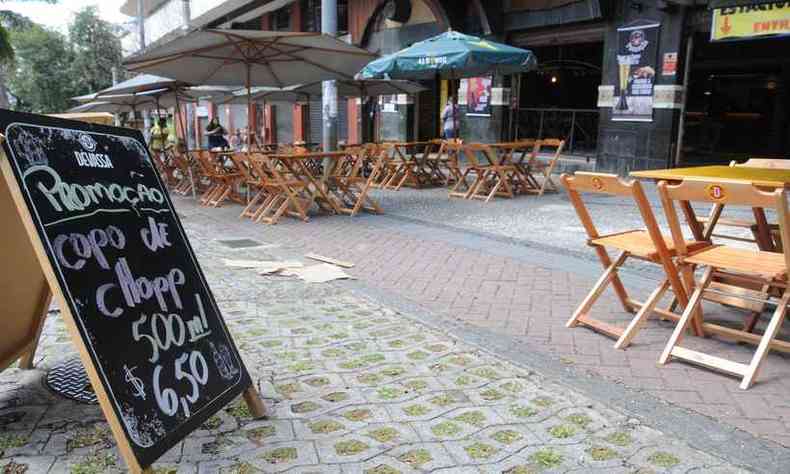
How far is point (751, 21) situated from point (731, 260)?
745cm

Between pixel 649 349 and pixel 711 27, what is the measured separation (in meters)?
7.98

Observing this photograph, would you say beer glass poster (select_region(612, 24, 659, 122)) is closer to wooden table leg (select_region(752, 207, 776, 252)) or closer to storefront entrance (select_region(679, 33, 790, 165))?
storefront entrance (select_region(679, 33, 790, 165))

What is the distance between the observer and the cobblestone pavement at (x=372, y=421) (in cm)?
242

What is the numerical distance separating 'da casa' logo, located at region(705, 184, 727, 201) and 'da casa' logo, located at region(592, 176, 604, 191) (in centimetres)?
62

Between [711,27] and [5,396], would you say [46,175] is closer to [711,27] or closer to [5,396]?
[5,396]

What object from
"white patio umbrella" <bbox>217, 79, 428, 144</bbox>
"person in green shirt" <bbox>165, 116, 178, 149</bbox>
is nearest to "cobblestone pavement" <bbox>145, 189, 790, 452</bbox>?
"white patio umbrella" <bbox>217, 79, 428, 144</bbox>

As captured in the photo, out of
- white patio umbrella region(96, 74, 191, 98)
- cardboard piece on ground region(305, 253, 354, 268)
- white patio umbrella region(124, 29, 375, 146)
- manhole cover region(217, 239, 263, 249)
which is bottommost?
manhole cover region(217, 239, 263, 249)

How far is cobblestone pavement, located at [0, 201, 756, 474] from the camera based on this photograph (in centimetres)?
242

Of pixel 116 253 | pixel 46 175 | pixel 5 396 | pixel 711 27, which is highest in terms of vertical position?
pixel 711 27

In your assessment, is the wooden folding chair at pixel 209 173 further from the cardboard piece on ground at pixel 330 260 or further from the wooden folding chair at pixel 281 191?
the cardboard piece on ground at pixel 330 260

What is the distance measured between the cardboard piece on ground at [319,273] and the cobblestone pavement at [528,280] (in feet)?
0.56

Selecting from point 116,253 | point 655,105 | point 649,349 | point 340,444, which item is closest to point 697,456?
point 649,349

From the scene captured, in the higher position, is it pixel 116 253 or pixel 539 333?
pixel 116 253

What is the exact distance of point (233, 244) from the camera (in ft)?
22.3
